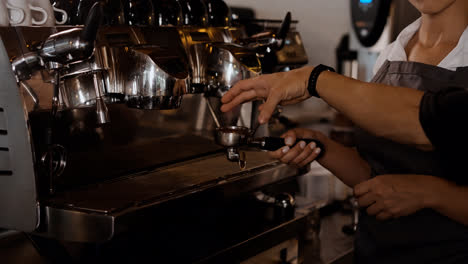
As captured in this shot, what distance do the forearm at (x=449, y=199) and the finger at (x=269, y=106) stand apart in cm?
39

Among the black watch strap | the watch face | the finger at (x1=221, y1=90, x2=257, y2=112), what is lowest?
the finger at (x1=221, y1=90, x2=257, y2=112)

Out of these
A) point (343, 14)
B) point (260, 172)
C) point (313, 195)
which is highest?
point (343, 14)

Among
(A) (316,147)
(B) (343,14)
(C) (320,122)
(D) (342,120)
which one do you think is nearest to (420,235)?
(A) (316,147)

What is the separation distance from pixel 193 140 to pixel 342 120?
3.76 feet

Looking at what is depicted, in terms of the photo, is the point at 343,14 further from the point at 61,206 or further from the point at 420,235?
the point at 61,206

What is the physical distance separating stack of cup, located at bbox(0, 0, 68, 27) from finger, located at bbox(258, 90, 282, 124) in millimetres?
496

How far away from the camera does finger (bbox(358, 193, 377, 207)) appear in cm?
110

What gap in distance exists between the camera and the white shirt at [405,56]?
1075 millimetres

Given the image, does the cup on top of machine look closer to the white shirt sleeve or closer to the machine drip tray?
the machine drip tray

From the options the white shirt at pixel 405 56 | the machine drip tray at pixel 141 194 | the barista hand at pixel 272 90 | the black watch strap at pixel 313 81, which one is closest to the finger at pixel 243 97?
the barista hand at pixel 272 90

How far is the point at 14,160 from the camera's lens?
3.07 feet

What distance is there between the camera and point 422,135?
0.83 m

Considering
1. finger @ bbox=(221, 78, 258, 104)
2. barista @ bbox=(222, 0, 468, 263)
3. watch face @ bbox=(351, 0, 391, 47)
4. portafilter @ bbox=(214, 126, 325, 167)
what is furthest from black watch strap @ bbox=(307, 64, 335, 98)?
watch face @ bbox=(351, 0, 391, 47)

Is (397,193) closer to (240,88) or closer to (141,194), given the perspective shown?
(240,88)
